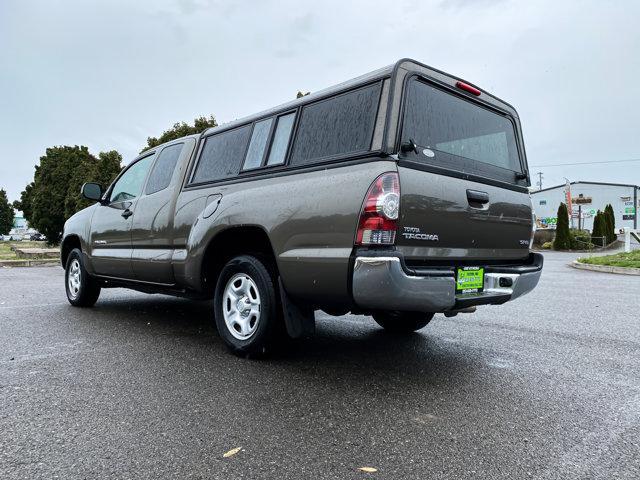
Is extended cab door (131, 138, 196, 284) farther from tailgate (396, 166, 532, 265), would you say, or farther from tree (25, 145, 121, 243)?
tree (25, 145, 121, 243)

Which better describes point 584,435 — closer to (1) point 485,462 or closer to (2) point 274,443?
(1) point 485,462

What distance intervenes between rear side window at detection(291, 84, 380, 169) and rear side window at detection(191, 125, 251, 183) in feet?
2.50

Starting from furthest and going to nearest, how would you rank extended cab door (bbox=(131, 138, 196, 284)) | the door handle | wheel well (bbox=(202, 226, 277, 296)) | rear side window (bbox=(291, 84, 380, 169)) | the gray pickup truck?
1. extended cab door (bbox=(131, 138, 196, 284))
2. wheel well (bbox=(202, 226, 277, 296))
3. the door handle
4. rear side window (bbox=(291, 84, 380, 169))
5. the gray pickup truck

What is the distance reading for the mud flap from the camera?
3.38m

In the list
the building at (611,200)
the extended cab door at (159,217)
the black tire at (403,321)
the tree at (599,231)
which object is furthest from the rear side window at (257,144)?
the building at (611,200)

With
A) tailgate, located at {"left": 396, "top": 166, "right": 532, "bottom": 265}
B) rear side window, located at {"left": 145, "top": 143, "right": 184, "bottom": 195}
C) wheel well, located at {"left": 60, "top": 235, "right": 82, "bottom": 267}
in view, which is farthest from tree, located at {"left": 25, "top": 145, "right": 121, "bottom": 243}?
tailgate, located at {"left": 396, "top": 166, "right": 532, "bottom": 265}

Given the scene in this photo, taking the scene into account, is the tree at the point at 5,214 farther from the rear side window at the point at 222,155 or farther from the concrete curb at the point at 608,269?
the rear side window at the point at 222,155

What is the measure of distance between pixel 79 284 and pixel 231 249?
10.4 feet

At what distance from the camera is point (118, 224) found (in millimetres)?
5438

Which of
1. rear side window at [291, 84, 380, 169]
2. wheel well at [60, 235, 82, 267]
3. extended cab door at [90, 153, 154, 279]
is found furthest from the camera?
wheel well at [60, 235, 82, 267]

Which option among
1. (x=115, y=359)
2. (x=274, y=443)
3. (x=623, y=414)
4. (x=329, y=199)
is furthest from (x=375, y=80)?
(x=115, y=359)

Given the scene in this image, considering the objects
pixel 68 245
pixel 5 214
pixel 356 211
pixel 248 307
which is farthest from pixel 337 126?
pixel 5 214

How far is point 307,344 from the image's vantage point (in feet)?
14.1

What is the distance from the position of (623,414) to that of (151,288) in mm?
4134
